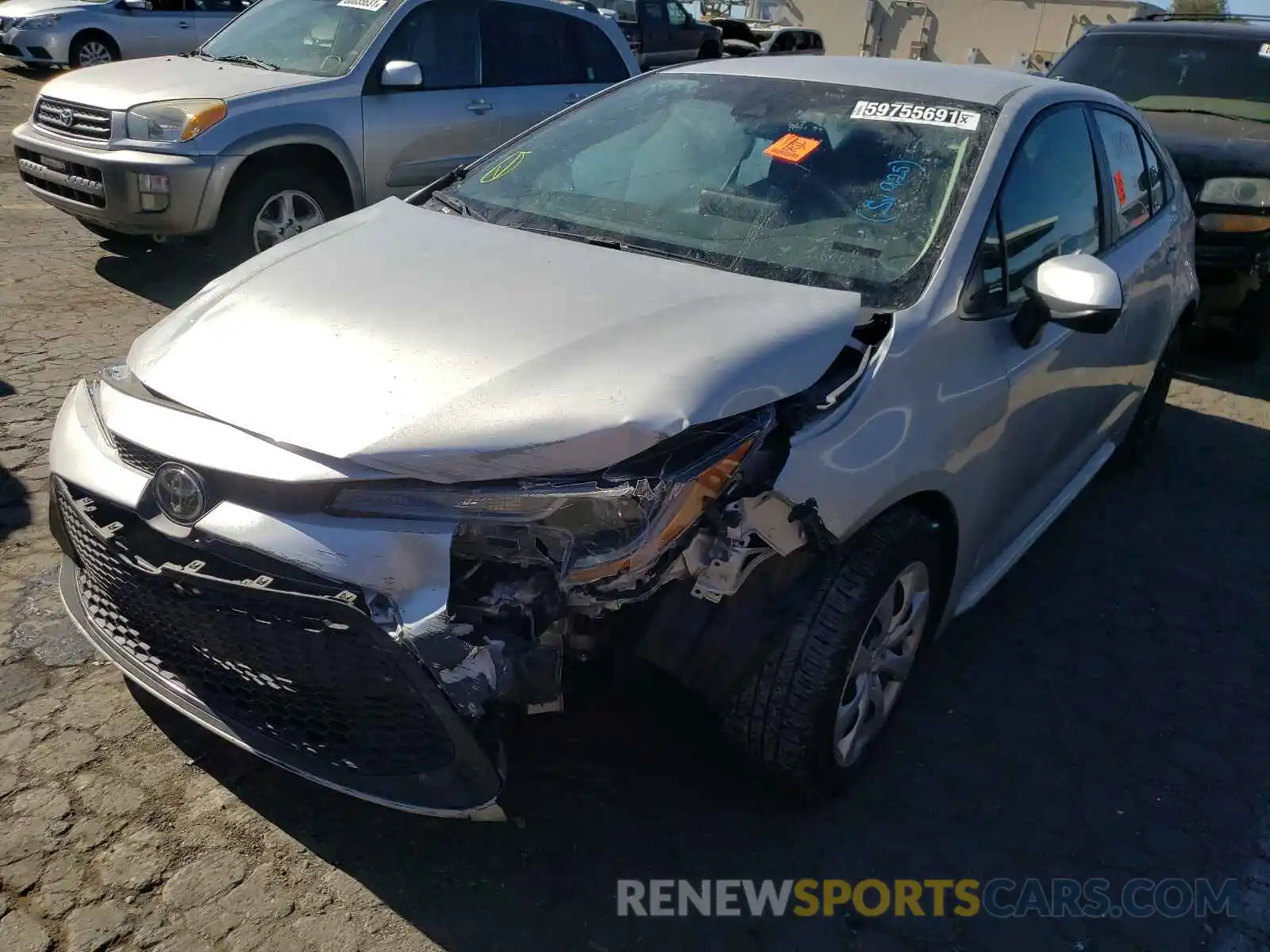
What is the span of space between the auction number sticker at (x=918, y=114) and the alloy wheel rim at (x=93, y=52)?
513 inches

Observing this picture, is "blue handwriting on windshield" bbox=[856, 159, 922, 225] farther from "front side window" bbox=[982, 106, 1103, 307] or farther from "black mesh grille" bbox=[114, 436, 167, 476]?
"black mesh grille" bbox=[114, 436, 167, 476]

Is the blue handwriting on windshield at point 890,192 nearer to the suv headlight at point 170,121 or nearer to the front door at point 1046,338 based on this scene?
the front door at point 1046,338

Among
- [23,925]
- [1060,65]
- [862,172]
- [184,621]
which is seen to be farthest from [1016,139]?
[1060,65]

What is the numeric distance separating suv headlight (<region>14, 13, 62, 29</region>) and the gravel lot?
11.9 m

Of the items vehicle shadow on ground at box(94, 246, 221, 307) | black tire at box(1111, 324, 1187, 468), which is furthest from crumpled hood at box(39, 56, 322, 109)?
black tire at box(1111, 324, 1187, 468)

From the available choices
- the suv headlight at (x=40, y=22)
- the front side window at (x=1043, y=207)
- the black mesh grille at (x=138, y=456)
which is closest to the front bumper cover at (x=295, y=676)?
the black mesh grille at (x=138, y=456)

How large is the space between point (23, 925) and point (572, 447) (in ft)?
5.00

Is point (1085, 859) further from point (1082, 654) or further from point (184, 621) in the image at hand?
point (184, 621)

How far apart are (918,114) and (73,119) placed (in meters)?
5.15

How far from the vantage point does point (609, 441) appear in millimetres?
2094

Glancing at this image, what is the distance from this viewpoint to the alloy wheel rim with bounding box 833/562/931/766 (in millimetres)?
2652

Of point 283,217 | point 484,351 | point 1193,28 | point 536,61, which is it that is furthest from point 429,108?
point 1193,28

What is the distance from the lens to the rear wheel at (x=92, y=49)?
13.2m

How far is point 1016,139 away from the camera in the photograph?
10.2ft
